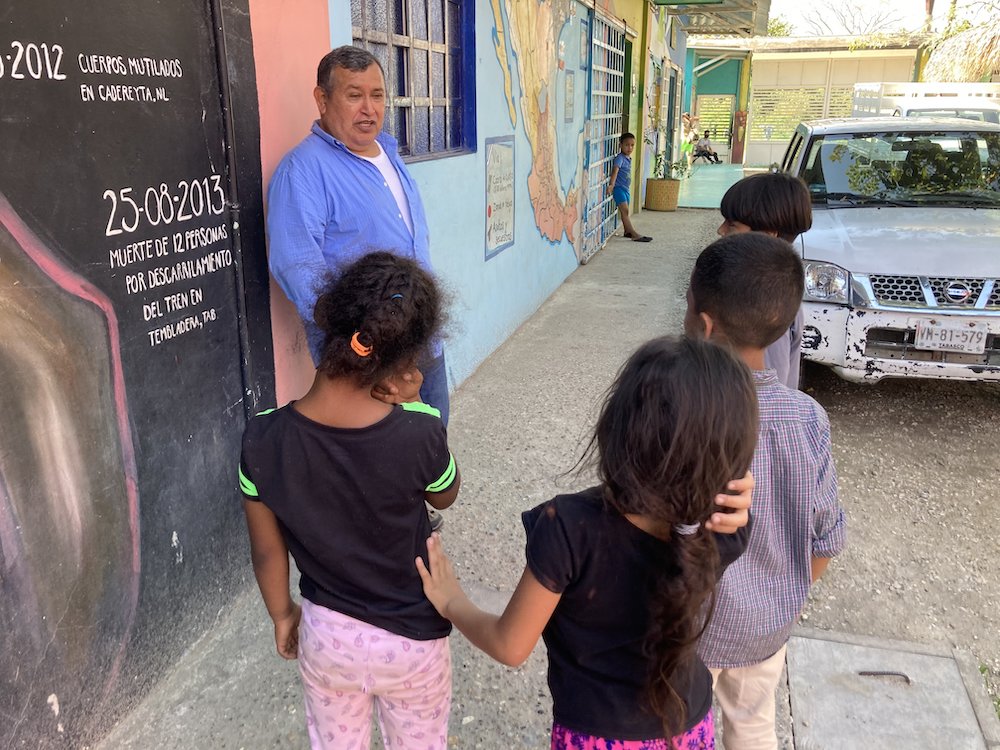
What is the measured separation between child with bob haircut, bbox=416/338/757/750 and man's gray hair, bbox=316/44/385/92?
1.90m

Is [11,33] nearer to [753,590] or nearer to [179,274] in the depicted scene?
[179,274]

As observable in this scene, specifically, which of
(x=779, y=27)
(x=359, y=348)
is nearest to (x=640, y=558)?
(x=359, y=348)

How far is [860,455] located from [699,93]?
2852 cm

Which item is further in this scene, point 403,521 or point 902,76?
point 902,76

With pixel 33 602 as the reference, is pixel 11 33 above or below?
above

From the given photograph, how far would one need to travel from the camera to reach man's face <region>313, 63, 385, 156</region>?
8.88 feet

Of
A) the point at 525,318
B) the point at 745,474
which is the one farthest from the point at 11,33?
the point at 525,318

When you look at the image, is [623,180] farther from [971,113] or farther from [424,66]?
[424,66]

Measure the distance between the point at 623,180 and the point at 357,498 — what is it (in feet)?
33.2

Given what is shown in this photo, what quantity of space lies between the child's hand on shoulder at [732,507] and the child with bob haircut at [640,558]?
11 millimetres

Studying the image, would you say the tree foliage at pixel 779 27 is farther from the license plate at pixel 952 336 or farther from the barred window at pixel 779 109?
the license plate at pixel 952 336

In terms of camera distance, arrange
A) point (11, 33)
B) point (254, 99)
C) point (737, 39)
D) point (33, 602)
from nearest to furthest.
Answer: point (11, 33) → point (33, 602) → point (254, 99) → point (737, 39)

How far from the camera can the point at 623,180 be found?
10.9m

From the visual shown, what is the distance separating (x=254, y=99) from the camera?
2646 mm
